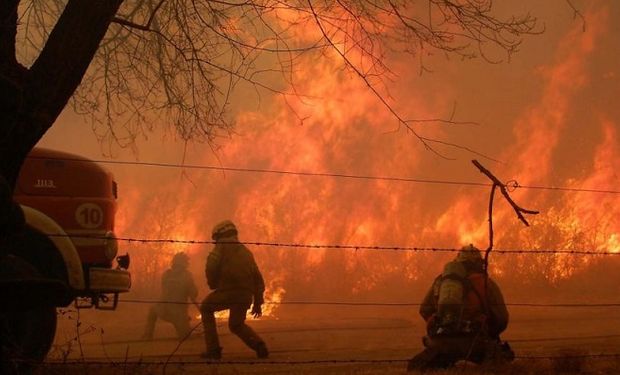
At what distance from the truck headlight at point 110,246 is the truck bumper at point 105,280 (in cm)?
40

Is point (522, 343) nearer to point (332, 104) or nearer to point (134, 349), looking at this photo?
point (134, 349)

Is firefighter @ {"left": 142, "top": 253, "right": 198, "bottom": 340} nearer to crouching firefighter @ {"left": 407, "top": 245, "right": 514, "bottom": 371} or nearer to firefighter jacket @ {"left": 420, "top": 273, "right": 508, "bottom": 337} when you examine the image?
firefighter jacket @ {"left": 420, "top": 273, "right": 508, "bottom": 337}

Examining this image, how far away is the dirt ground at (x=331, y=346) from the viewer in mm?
6359

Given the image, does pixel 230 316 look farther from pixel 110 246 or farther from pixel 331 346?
pixel 331 346

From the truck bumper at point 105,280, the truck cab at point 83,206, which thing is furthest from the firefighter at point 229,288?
the truck bumper at point 105,280

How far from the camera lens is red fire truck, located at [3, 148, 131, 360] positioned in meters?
5.86

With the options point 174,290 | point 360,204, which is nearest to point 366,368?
Result: point 174,290

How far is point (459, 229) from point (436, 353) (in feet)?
75.5

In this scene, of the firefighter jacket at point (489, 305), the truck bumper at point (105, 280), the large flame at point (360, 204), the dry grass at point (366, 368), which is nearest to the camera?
the dry grass at point (366, 368)

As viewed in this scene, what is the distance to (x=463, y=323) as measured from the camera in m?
6.46

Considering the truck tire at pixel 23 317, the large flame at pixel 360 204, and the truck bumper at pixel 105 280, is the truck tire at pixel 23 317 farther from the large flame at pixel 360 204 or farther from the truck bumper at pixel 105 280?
the large flame at pixel 360 204

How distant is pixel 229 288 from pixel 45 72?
13.8 ft

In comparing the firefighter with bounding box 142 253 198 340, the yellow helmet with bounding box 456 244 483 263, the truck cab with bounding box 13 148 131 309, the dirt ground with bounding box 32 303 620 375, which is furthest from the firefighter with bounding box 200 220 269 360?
the firefighter with bounding box 142 253 198 340

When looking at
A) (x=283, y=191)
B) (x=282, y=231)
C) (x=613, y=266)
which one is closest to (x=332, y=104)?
(x=283, y=191)
